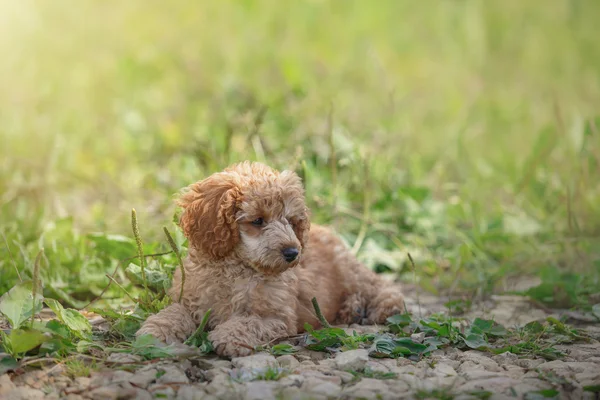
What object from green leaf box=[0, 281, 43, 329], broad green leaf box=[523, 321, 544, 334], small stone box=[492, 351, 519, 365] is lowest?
broad green leaf box=[523, 321, 544, 334]

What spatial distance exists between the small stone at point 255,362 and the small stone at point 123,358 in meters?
0.49

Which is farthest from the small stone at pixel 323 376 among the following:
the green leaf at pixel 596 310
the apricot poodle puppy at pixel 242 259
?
the green leaf at pixel 596 310

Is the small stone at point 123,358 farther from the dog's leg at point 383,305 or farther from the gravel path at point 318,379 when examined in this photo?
the dog's leg at point 383,305

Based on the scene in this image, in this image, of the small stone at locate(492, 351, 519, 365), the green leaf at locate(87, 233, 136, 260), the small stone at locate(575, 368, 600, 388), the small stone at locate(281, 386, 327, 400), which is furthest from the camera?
the green leaf at locate(87, 233, 136, 260)

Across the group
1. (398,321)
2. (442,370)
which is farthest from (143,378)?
(398,321)

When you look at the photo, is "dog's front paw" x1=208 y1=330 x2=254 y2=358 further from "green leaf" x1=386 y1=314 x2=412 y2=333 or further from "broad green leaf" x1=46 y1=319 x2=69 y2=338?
"green leaf" x1=386 y1=314 x2=412 y2=333

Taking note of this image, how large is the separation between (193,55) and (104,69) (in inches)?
46.2

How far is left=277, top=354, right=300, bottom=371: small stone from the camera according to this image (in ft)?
13.6

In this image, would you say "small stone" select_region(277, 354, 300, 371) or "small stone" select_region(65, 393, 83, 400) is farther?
"small stone" select_region(277, 354, 300, 371)

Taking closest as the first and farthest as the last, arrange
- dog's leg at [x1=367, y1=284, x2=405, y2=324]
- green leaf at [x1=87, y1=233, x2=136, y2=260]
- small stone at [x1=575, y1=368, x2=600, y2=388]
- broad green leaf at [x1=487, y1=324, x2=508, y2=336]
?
small stone at [x1=575, y1=368, x2=600, y2=388] < broad green leaf at [x1=487, y1=324, x2=508, y2=336] < dog's leg at [x1=367, y1=284, x2=405, y2=324] < green leaf at [x1=87, y1=233, x2=136, y2=260]

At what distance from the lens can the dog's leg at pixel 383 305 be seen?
5.32 meters

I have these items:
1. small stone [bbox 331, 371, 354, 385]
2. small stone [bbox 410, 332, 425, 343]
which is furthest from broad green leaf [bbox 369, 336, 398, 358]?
small stone [bbox 331, 371, 354, 385]

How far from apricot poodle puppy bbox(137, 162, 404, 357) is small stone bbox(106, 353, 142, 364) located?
0.74 ft

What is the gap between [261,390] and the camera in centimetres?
376
